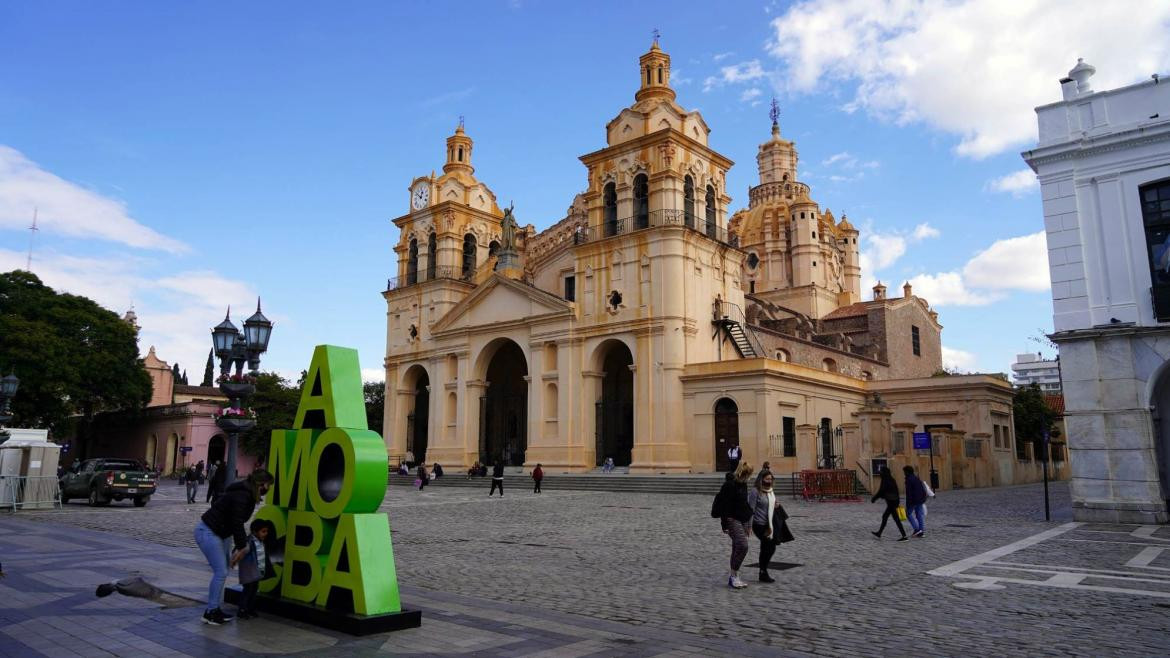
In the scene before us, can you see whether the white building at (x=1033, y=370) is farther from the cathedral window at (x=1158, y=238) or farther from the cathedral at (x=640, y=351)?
the cathedral window at (x=1158, y=238)

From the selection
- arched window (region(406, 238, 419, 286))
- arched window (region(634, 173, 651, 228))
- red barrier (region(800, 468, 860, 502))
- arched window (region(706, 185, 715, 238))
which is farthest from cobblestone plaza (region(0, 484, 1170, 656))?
arched window (region(406, 238, 419, 286))

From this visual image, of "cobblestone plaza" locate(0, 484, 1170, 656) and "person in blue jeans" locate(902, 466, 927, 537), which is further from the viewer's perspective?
"person in blue jeans" locate(902, 466, 927, 537)

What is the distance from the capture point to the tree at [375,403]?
64.8 m

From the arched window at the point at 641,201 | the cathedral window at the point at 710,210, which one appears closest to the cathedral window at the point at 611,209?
the arched window at the point at 641,201

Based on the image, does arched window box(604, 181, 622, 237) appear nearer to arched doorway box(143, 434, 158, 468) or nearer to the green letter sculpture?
the green letter sculpture

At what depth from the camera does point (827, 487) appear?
2405 cm

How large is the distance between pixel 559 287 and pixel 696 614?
36986 millimetres

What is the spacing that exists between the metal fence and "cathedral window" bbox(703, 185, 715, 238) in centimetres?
2881

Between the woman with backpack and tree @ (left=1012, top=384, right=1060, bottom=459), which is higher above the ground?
tree @ (left=1012, top=384, right=1060, bottom=459)

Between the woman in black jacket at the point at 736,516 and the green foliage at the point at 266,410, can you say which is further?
the green foliage at the point at 266,410

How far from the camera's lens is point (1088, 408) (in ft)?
55.5

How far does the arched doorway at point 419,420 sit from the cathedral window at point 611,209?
15353 mm

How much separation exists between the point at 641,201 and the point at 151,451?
41220 mm

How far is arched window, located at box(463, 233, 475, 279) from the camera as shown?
4919cm
